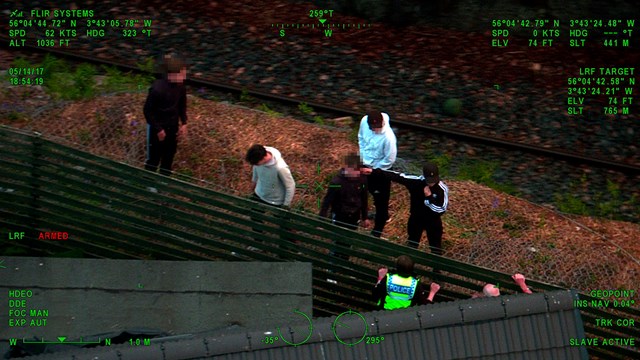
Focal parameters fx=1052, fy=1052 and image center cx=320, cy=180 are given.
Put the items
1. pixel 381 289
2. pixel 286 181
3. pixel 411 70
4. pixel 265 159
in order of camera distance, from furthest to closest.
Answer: pixel 411 70 < pixel 286 181 < pixel 265 159 < pixel 381 289

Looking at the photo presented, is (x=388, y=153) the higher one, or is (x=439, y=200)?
(x=388, y=153)

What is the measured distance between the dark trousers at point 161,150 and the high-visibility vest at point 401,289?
323cm

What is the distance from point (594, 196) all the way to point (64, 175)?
6.95 metres

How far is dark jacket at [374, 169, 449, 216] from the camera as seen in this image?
36.0ft

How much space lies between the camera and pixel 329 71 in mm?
15375

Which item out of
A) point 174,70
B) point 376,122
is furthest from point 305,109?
point 174,70

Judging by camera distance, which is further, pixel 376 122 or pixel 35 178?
pixel 376 122

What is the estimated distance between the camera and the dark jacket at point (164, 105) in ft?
37.3

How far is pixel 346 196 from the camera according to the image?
10.9 metres

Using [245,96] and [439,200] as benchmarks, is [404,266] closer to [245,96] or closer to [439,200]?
[439,200]

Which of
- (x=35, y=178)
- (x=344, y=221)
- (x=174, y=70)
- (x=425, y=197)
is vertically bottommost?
(x=344, y=221)

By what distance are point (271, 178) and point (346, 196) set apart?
2.65 feet

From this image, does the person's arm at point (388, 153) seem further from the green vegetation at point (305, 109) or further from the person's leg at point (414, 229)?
the green vegetation at point (305, 109)

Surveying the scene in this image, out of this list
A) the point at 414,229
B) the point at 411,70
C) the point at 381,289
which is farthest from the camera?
the point at 411,70
